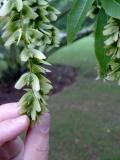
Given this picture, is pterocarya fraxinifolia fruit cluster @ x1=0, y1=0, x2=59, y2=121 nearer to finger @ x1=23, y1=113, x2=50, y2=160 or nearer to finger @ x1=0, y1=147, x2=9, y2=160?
finger @ x1=23, y1=113, x2=50, y2=160

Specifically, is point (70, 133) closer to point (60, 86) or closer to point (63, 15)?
point (60, 86)

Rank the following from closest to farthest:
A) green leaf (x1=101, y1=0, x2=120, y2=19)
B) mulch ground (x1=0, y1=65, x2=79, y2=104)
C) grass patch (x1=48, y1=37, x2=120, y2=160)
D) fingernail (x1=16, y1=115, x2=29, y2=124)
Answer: fingernail (x1=16, y1=115, x2=29, y2=124), green leaf (x1=101, y1=0, x2=120, y2=19), grass patch (x1=48, y1=37, x2=120, y2=160), mulch ground (x1=0, y1=65, x2=79, y2=104)

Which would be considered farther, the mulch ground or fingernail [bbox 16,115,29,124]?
the mulch ground

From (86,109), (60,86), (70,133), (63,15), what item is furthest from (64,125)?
(63,15)

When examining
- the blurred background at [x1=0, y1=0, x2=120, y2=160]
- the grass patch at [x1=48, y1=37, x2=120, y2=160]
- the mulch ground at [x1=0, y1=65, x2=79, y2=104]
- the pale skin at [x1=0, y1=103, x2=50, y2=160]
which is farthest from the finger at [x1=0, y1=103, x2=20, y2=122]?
the mulch ground at [x1=0, y1=65, x2=79, y2=104]

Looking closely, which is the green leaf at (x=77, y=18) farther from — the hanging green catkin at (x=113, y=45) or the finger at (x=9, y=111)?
the finger at (x=9, y=111)

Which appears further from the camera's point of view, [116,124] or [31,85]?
[116,124]

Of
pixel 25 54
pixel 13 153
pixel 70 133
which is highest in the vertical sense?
pixel 25 54
